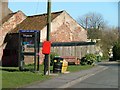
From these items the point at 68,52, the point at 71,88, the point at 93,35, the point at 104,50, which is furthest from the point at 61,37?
the point at 93,35

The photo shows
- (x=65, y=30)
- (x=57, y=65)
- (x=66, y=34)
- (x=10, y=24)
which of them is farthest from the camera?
(x=66, y=34)

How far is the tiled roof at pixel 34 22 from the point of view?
47.5m

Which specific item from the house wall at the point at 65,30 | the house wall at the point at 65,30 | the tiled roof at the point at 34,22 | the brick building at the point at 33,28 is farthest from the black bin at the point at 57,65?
the house wall at the point at 65,30

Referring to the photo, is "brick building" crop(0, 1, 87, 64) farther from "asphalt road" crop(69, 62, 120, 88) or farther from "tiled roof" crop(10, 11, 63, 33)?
"asphalt road" crop(69, 62, 120, 88)

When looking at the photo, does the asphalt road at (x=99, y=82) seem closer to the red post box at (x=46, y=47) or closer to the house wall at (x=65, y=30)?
the red post box at (x=46, y=47)

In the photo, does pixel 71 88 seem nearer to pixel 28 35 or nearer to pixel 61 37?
pixel 28 35

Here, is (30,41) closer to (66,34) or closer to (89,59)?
(89,59)

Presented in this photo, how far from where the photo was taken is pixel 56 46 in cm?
4594

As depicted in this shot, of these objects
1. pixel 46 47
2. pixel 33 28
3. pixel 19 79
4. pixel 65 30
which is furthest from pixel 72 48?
pixel 19 79

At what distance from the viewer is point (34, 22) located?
4991 centimetres

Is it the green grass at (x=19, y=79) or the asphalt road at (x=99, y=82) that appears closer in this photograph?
the green grass at (x=19, y=79)

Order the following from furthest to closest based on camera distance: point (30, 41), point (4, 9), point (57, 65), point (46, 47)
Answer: point (4, 9) → point (57, 65) → point (30, 41) → point (46, 47)

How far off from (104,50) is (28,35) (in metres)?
66.9

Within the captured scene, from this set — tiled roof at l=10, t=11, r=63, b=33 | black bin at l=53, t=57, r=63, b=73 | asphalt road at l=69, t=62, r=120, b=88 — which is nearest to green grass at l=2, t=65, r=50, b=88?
asphalt road at l=69, t=62, r=120, b=88
